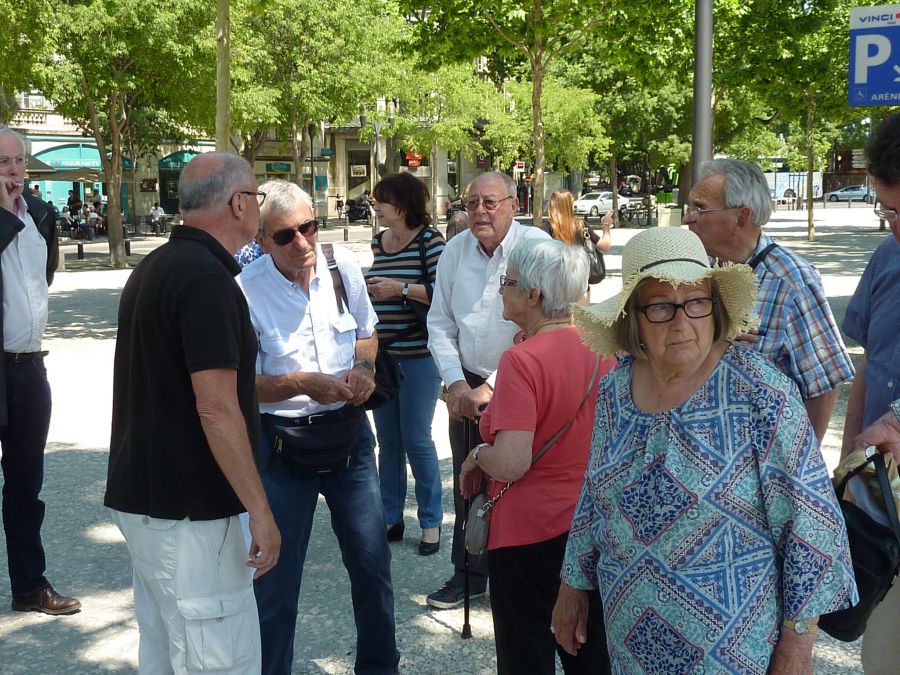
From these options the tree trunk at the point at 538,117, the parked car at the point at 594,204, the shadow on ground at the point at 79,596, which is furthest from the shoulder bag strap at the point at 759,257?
the parked car at the point at 594,204

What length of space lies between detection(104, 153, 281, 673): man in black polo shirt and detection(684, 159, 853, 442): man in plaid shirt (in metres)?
1.58

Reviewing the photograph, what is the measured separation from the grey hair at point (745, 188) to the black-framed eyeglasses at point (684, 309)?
1.17 metres

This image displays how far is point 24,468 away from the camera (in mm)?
4609

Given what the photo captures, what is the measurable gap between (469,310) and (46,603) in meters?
2.31

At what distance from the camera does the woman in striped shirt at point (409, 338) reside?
5.36m

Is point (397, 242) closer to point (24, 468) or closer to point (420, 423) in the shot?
point (420, 423)

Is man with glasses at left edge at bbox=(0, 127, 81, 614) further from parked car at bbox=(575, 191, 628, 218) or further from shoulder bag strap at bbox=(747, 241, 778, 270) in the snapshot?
parked car at bbox=(575, 191, 628, 218)

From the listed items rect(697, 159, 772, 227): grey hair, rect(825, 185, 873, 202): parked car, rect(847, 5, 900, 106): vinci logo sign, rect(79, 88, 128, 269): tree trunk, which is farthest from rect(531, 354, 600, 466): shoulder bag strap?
rect(825, 185, 873, 202): parked car

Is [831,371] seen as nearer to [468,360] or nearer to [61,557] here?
[468,360]

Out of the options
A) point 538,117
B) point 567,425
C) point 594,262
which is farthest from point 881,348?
point 538,117

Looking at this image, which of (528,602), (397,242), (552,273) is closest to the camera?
(528,602)

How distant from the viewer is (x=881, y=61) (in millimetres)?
8961

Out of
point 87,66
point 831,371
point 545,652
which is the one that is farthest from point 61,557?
point 87,66

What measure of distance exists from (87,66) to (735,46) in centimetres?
1494
